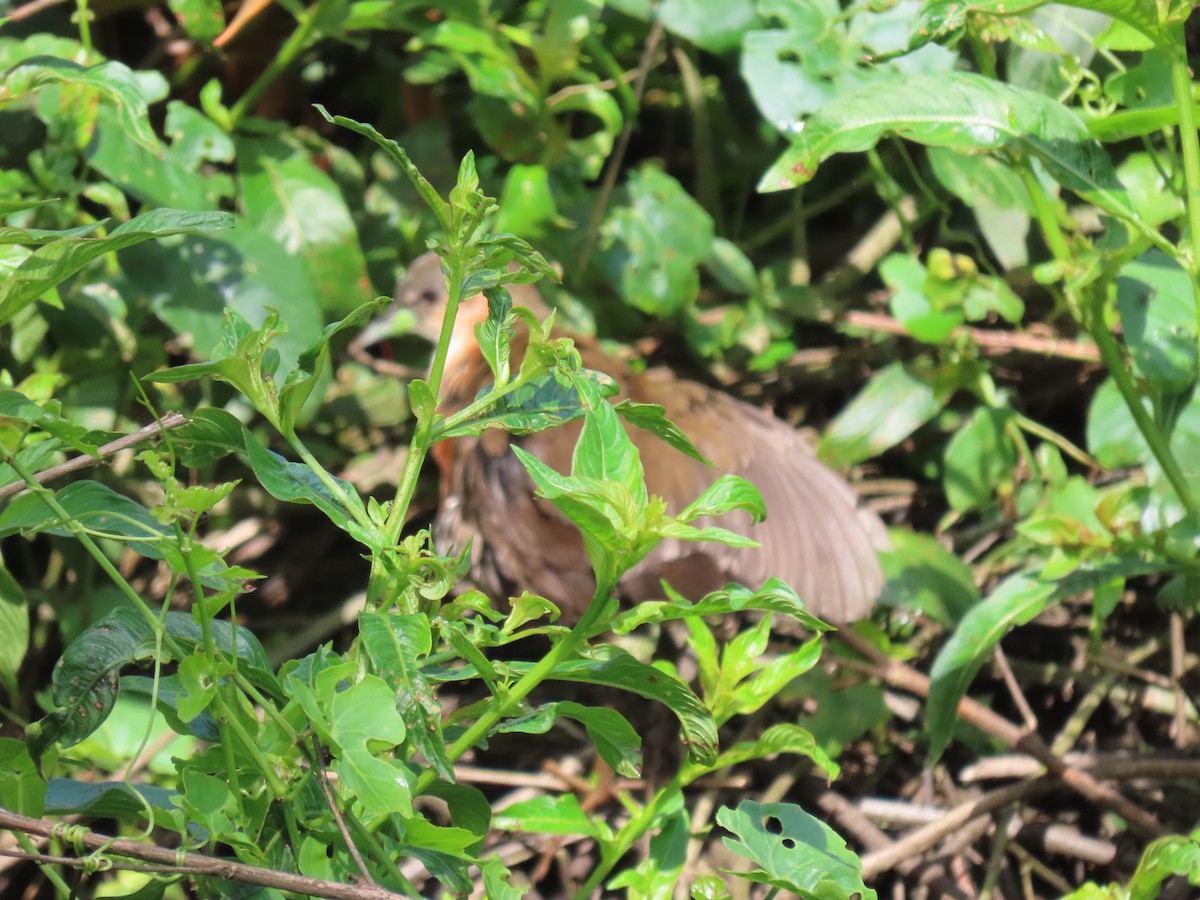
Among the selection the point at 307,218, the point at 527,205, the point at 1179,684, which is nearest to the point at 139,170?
the point at 307,218

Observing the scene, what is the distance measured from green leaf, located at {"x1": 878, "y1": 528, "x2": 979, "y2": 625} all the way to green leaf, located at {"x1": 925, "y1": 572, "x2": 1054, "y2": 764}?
41 cm

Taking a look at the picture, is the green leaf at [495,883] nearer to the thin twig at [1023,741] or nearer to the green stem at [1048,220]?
the thin twig at [1023,741]

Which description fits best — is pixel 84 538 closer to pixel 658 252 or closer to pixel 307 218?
pixel 307 218

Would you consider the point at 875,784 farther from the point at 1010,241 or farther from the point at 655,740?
the point at 1010,241

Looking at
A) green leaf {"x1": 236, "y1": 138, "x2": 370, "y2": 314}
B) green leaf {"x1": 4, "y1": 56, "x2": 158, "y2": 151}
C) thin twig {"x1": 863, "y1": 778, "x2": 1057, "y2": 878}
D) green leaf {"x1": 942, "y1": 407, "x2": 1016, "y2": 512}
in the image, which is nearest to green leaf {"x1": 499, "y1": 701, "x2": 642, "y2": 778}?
green leaf {"x1": 4, "y1": 56, "x2": 158, "y2": 151}

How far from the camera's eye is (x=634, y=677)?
2.63ft

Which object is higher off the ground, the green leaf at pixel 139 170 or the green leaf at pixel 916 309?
the green leaf at pixel 139 170

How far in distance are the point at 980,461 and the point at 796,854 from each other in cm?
147

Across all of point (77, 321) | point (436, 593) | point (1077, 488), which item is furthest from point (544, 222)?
point (436, 593)

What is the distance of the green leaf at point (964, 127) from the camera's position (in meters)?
1.15

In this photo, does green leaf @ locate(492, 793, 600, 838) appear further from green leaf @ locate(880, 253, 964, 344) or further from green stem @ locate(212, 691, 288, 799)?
green leaf @ locate(880, 253, 964, 344)

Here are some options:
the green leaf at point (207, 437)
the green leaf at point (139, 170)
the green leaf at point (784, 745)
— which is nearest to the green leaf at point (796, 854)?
the green leaf at point (784, 745)

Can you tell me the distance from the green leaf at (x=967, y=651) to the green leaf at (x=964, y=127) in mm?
562

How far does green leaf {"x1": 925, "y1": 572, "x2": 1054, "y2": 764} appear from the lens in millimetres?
1521
